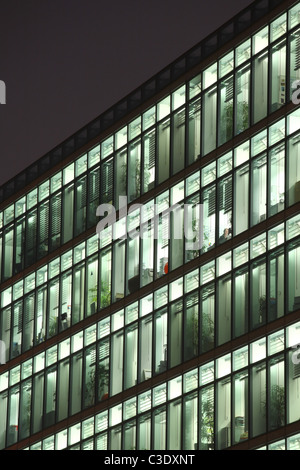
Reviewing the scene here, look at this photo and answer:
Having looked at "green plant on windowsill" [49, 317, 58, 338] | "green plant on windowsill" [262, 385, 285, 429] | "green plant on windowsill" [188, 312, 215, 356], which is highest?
"green plant on windowsill" [49, 317, 58, 338]

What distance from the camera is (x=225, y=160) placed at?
205 feet

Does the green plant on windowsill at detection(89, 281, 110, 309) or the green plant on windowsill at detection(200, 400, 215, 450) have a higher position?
the green plant on windowsill at detection(89, 281, 110, 309)

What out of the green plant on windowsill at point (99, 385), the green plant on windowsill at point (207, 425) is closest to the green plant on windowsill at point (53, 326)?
the green plant on windowsill at point (99, 385)

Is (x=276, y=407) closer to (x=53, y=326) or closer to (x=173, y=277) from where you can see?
(x=173, y=277)

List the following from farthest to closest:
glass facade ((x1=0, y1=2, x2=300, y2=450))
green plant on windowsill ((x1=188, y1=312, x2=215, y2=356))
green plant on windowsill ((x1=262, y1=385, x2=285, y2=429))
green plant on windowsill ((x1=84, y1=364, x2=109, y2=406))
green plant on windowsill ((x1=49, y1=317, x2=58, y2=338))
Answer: green plant on windowsill ((x1=49, y1=317, x2=58, y2=338)), green plant on windowsill ((x1=84, y1=364, x2=109, y2=406)), green plant on windowsill ((x1=188, y1=312, x2=215, y2=356)), glass facade ((x1=0, y1=2, x2=300, y2=450)), green plant on windowsill ((x1=262, y1=385, x2=285, y2=429))

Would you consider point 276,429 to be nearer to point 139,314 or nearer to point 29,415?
point 139,314

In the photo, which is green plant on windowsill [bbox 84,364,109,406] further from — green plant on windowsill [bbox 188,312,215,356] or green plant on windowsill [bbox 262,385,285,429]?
green plant on windowsill [bbox 262,385,285,429]

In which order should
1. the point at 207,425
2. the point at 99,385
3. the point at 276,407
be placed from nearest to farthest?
1. the point at 276,407
2. the point at 207,425
3. the point at 99,385

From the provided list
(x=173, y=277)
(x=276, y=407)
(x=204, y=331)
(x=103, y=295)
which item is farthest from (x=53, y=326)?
(x=276, y=407)

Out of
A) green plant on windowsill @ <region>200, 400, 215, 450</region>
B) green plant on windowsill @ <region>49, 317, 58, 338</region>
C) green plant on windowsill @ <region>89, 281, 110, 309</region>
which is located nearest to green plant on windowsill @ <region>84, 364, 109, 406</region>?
green plant on windowsill @ <region>89, 281, 110, 309</region>

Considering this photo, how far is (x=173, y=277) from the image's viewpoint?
65.2m

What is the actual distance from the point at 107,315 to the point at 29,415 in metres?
9.35

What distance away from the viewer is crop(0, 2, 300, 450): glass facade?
2267 inches

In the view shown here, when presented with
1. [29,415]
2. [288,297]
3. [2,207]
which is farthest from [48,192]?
[288,297]
